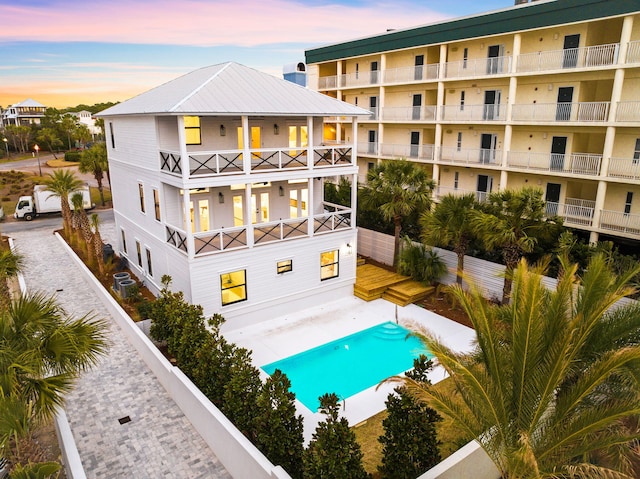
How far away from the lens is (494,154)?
2481 centimetres

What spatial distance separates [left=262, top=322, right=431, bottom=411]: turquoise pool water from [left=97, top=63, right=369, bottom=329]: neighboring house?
3.16 meters

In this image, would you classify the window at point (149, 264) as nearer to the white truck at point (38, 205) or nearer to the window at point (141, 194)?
the window at point (141, 194)

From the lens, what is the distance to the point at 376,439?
10852mm

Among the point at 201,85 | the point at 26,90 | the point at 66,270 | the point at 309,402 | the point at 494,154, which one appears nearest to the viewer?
the point at 309,402

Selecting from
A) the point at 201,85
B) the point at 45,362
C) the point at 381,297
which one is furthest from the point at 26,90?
the point at 45,362

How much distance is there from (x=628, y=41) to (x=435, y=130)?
11280 mm

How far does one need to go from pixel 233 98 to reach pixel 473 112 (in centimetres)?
1562

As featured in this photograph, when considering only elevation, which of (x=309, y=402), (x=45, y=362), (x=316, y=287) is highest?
(x=45, y=362)

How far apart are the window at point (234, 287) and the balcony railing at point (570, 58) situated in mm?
17946

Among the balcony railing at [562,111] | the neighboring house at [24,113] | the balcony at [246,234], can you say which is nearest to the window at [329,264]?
the balcony at [246,234]

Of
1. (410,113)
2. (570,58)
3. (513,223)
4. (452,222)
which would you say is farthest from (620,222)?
(410,113)

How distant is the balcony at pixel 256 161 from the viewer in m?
16.2

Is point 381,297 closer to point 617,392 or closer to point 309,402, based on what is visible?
point 309,402

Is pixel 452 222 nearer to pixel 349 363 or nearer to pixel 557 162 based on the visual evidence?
pixel 349 363
